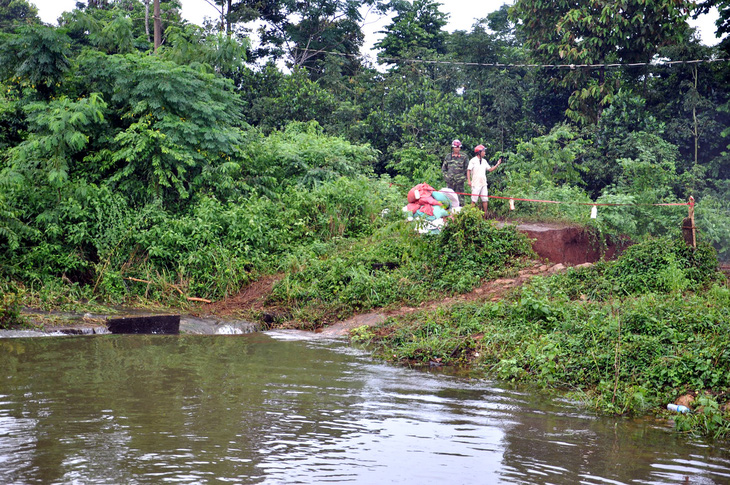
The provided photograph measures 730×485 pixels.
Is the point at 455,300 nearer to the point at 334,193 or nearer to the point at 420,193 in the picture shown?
the point at 420,193

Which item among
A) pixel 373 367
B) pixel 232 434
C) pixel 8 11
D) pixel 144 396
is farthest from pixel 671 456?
pixel 8 11

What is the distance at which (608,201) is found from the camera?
15344 millimetres

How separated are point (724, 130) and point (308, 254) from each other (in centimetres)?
1350

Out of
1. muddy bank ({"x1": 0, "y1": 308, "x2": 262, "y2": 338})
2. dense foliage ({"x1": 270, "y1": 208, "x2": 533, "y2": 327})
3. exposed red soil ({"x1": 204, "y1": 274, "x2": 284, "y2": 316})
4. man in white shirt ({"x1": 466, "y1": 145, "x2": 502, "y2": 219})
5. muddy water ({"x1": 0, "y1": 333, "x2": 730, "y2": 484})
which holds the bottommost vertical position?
muddy water ({"x1": 0, "y1": 333, "x2": 730, "y2": 484})

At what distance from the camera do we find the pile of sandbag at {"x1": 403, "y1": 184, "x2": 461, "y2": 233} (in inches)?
521

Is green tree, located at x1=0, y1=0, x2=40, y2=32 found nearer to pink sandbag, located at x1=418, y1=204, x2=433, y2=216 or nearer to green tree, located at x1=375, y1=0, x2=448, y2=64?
green tree, located at x1=375, y1=0, x2=448, y2=64

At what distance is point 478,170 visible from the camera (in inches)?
565

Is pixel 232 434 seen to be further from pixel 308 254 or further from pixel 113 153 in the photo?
pixel 113 153

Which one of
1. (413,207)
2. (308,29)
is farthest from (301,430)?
(308,29)

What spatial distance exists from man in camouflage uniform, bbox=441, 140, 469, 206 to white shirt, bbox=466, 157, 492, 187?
15.7 inches

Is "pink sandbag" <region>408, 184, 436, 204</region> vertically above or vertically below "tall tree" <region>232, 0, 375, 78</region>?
below

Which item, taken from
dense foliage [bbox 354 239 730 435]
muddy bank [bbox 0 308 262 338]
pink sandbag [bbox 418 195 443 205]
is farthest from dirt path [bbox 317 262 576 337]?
pink sandbag [bbox 418 195 443 205]

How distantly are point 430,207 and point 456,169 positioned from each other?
1677 millimetres

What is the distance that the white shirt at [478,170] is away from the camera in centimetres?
1434
